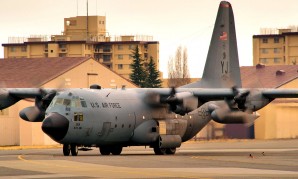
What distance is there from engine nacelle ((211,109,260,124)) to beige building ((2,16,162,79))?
116 metres

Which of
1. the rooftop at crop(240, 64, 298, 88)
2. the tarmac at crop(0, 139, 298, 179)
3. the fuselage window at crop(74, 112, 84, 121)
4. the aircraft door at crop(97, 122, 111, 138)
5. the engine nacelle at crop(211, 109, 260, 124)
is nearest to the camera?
the tarmac at crop(0, 139, 298, 179)

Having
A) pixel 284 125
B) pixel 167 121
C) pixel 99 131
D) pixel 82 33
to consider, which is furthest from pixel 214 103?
pixel 82 33

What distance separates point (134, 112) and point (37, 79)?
29120mm

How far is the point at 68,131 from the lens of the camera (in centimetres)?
4409

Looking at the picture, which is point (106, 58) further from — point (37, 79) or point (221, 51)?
point (221, 51)

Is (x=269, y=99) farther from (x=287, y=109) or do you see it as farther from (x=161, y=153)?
(x=287, y=109)

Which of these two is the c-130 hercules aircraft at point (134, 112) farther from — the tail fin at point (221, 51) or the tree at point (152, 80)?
the tree at point (152, 80)

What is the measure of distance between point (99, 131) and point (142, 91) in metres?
5.08

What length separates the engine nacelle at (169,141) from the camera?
4838 centimetres

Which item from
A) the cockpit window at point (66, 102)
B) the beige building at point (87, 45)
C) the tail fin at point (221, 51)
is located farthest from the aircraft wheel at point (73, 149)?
the beige building at point (87, 45)

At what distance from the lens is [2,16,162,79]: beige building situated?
540ft

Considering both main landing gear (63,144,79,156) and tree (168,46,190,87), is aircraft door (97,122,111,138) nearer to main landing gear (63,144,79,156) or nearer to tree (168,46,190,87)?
main landing gear (63,144,79,156)

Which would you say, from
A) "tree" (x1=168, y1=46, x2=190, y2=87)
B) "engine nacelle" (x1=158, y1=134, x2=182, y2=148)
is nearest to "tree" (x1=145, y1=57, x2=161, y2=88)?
"tree" (x1=168, y1=46, x2=190, y2=87)

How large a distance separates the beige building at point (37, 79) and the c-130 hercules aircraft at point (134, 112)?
2016cm
